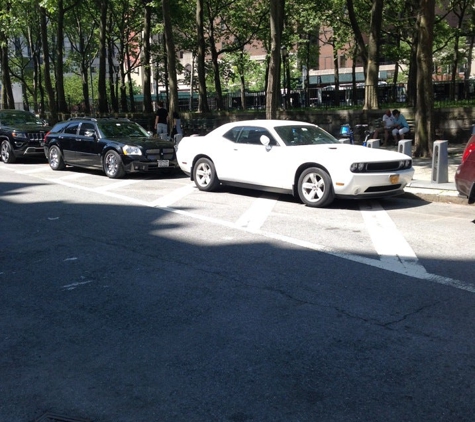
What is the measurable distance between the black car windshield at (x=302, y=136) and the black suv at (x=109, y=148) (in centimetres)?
441

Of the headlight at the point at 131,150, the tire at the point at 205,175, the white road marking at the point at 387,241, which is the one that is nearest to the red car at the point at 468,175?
the white road marking at the point at 387,241

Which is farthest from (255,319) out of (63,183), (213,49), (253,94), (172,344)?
(213,49)

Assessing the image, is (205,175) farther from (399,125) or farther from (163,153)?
(399,125)

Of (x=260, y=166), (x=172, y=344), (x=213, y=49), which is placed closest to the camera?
(x=172, y=344)

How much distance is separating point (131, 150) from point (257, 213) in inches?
228

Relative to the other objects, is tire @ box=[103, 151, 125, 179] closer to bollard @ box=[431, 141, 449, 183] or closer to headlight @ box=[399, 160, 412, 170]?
headlight @ box=[399, 160, 412, 170]

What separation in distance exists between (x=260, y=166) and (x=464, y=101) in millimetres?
13917

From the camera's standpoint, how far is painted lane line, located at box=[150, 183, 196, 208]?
448 inches

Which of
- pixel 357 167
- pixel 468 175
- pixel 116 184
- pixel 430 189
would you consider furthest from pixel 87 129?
pixel 468 175

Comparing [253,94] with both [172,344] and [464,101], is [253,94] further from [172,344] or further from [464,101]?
[172,344]

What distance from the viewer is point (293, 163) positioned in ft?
36.1

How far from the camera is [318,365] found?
4.33 meters

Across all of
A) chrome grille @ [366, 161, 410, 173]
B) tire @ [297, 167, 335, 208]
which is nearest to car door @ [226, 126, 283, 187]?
tire @ [297, 167, 335, 208]

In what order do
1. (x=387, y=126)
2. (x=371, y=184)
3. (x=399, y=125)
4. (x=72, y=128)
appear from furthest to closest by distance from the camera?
(x=387, y=126) → (x=399, y=125) → (x=72, y=128) → (x=371, y=184)
